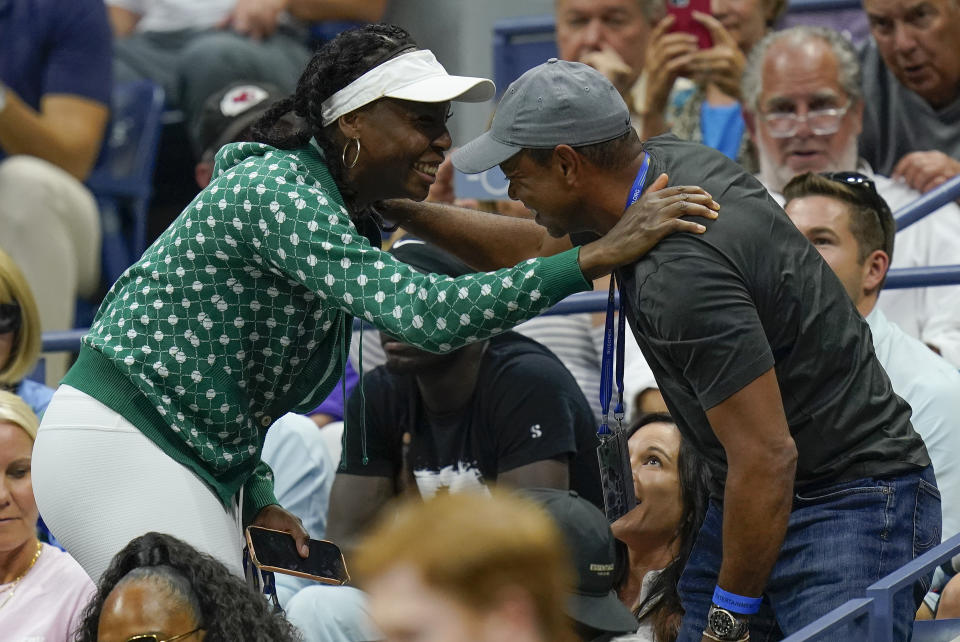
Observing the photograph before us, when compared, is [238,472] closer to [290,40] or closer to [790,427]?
[790,427]

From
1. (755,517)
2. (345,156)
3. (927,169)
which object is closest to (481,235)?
(345,156)

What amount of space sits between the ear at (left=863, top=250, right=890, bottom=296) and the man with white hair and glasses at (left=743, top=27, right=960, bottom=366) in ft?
2.90

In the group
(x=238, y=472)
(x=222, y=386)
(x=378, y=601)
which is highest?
(x=378, y=601)

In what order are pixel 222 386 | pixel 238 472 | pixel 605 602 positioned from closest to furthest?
1. pixel 605 602
2. pixel 222 386
3. pixel 238 472

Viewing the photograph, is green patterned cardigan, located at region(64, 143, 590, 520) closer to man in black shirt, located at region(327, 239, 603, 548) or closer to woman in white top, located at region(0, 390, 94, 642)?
woman in white top, located at region(0, 390, 94, 642)

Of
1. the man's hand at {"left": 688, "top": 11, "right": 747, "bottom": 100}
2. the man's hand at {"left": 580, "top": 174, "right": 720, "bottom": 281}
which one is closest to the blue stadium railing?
the man's hand at {"left": 580, "top": 174, "right": 720, "bottom": 281}

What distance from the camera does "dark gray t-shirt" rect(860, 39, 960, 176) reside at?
564cm

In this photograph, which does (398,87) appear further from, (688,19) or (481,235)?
(688,19)

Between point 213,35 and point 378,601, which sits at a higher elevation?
point 378,601

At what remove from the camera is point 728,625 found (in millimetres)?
2875

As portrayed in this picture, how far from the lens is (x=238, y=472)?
3.26 m

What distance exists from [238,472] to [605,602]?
878mm

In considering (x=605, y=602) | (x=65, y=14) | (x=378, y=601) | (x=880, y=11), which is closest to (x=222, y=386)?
(x=605, y=602)

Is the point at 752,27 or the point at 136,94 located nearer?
the point at 752,27
